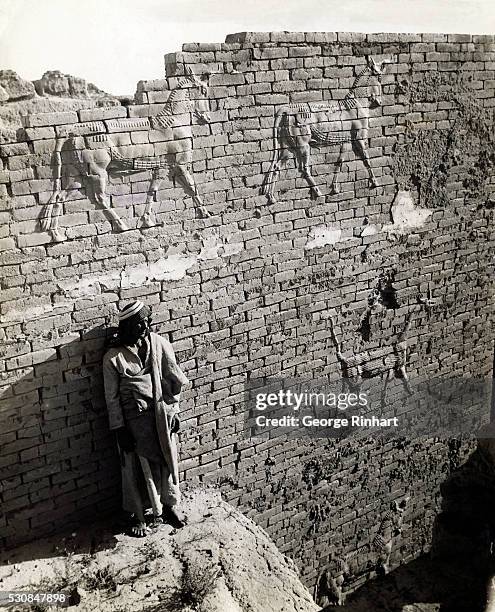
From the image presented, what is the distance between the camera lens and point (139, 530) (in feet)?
16.1

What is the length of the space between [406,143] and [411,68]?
0.70 meters

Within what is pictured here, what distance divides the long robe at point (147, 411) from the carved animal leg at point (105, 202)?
0.86 m

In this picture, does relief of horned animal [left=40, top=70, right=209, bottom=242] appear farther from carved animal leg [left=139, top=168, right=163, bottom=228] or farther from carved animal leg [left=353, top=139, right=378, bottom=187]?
carved animal leg [left=353, top=139, right=378, bottom=187]

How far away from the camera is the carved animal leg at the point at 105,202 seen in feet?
15.0

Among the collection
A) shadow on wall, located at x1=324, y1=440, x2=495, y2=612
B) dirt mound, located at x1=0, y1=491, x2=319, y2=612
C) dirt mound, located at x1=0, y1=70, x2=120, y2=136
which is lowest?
shadow on wall, located at x1=324, y1=440, x2=495, y2=612

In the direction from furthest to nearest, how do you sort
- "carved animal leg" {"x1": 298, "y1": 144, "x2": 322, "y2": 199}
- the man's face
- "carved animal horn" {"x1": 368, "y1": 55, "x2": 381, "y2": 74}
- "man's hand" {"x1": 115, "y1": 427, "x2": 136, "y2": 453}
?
"carved animal horn" {"x1": 368, "y1": 55, "x2": 381, "y2": 74}
"carved animal leg" {"x1": 298, "y1": 144, "x2": 322, "y2": 199}
"man's hand" {"x1": 115, "y1": 427, "x2": 136, "y2": 453}
the man's face

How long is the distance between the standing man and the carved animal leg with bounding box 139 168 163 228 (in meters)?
0.68

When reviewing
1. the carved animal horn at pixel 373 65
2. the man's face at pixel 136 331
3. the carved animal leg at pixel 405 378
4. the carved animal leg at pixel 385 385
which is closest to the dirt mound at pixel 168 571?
the man's face at pixel 136 331

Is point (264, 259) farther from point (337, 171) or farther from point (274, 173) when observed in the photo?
point (337, 171)

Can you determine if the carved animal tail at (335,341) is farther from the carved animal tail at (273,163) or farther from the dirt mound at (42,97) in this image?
the dirt mound at (42,97)

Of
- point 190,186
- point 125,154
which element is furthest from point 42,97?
point 190,186

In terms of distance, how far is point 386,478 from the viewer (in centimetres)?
697

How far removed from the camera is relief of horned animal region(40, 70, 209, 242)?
4422 millimetres

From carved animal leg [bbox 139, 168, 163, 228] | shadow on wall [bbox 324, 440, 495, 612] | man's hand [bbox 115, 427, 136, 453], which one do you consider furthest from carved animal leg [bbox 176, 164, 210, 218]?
shadow on wall [bbox 324, 440, 495, 612]
